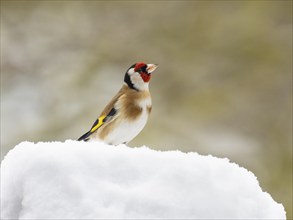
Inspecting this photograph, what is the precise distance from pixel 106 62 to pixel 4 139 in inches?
39.3

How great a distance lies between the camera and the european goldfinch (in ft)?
6.43

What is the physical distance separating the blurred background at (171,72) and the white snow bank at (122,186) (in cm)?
323

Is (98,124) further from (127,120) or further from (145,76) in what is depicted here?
(145,76)

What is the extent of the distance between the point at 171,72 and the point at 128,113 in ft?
8.27

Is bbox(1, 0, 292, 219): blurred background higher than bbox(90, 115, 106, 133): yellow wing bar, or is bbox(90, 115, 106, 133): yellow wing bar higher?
bbox(1, 0, 292, 219): blurred background

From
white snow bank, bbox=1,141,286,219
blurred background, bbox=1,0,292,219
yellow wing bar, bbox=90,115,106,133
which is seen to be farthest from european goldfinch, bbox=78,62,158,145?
blurred background, bbox=1,0,292,219

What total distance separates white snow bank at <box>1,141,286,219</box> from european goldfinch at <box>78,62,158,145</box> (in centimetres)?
125

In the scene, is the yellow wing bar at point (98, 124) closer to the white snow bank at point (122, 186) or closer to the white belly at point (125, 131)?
the white belly at point (125, 131)

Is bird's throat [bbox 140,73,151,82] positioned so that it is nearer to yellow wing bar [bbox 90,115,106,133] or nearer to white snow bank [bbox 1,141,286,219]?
yellow wing bar [bbox 90,115,106,133]

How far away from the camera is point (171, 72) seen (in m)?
4.48

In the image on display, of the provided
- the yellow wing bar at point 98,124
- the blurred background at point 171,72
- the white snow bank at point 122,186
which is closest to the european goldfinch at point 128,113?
the yellow wing bar at point 98,124

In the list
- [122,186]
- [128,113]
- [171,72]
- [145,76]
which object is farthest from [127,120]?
[171,72]

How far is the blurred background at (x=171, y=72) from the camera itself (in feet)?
13.6

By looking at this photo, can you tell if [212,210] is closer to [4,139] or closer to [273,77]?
[4,139]
